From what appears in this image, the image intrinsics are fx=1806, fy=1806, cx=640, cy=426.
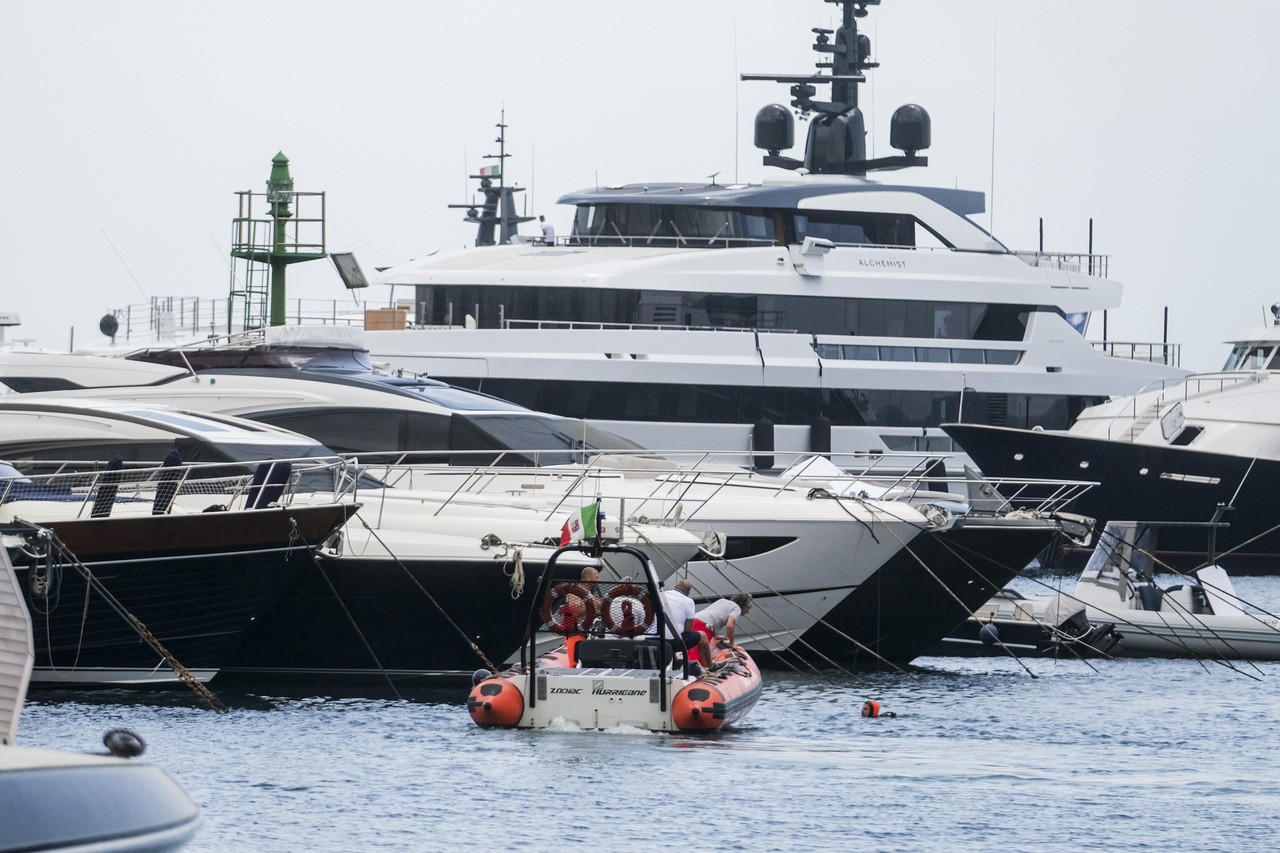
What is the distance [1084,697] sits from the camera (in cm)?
1848

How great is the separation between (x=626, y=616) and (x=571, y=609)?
51cm

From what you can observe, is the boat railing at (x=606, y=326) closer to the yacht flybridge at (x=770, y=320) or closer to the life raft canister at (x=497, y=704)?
the yacht flybridge at (x=770, y=320)

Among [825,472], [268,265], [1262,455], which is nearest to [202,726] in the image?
[825,472]

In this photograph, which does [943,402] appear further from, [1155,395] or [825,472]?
[825,472]

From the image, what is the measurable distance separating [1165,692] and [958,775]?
21.4 feet

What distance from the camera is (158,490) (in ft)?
51.8

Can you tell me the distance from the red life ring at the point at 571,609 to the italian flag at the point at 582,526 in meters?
0.46

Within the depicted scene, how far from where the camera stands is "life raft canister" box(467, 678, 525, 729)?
14445 mm

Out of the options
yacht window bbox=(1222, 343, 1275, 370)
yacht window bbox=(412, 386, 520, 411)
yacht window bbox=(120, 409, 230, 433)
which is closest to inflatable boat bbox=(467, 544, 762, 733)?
yacht window bbox=(120, 409, 230, 433)

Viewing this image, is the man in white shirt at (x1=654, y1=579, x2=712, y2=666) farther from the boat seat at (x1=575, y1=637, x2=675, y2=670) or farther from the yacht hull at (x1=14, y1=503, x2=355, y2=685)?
the yacht hull at (x1=14, y1=503, x2=355, y2=685)

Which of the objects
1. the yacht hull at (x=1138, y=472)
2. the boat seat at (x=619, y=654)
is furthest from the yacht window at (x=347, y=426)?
the yacht hull at (x=1138, y=472)

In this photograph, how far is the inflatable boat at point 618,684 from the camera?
14414 millimetres

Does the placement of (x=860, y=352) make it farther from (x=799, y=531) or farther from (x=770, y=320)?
(x=799, y=531)

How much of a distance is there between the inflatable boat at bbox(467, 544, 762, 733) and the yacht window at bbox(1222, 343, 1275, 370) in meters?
24.1
